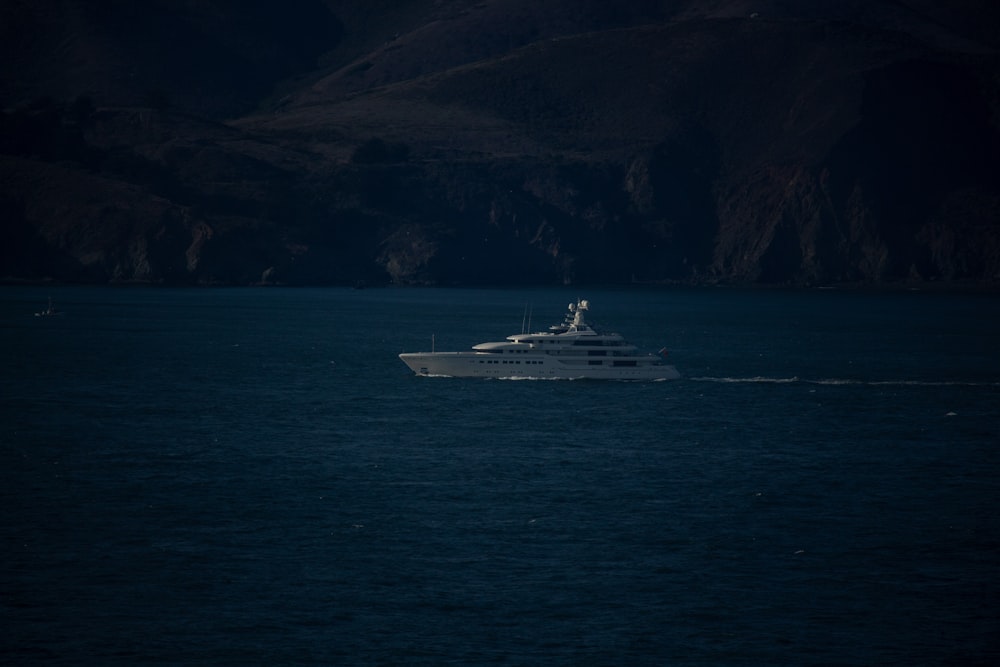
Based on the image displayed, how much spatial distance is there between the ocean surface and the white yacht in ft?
6.83

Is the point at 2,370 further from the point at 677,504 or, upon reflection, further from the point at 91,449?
the point at 677,504

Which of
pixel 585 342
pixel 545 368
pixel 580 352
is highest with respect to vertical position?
pixel 585 342

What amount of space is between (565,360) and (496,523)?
55.2 metres

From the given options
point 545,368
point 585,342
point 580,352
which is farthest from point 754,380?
point 545,368

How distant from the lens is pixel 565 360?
116m

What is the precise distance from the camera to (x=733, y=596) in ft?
170

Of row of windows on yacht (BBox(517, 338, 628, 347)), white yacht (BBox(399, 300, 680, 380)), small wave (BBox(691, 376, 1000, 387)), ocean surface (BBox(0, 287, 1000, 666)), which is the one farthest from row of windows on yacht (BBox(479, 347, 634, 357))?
small wave (BBox(691, 376, 1000, 387))

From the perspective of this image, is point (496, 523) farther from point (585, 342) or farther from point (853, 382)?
point (853, 382)

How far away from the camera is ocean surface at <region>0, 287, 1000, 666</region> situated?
47.7 meters

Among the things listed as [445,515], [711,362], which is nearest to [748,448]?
[445,515]

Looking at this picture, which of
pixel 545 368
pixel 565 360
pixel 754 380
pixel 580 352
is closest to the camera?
pixel 565 360

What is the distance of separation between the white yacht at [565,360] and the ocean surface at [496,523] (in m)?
2.08

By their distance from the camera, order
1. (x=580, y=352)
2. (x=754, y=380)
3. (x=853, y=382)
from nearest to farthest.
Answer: (x=580, y=352), (x=754, y=380), (x=853, y=382)

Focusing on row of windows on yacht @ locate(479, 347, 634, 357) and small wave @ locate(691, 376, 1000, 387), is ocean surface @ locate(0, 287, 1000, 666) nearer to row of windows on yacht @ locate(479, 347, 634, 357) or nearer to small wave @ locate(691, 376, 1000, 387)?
small wave @ locate(691, 376, 1000, 387)
